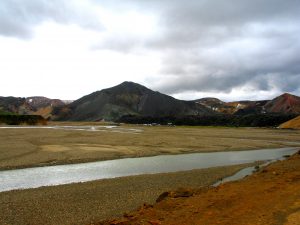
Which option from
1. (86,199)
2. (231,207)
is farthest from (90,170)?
(231,207)

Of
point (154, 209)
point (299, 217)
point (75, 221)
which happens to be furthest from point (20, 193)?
point (299, 217)

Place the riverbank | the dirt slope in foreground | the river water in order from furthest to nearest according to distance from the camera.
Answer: the river water < the riverbank < the dirt slope in foreground

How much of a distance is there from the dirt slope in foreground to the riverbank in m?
1.90

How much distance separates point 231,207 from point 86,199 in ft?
22.4

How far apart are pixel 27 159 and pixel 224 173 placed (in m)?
15.3

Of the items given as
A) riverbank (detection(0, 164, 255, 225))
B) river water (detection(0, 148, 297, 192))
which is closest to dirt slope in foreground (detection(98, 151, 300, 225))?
riverbank (detection(0, 164, 255, 225))

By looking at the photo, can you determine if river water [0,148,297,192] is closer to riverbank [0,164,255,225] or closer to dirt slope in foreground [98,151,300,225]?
riverbank [0,164,255,225]

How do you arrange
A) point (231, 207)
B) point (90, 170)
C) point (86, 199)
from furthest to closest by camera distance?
point (90, 170), point (86, 199), point (231, 207)

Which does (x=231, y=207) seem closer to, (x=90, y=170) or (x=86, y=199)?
(x=86, y=199)

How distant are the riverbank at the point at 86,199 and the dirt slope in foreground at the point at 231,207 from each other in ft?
6.25

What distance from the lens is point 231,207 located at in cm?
1222

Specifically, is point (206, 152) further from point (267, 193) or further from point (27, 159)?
point (267, 193)

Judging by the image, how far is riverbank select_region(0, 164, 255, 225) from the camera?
13336 mm

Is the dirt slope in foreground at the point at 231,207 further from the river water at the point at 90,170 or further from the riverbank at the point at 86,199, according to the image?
the river water at the point at 90,170
